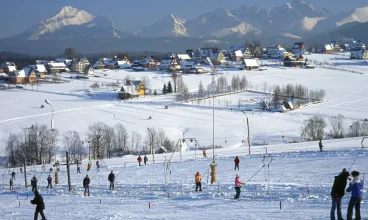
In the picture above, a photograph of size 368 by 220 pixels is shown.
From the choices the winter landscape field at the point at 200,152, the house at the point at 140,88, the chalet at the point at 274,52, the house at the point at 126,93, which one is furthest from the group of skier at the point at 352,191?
the chalet at the point at 274,52

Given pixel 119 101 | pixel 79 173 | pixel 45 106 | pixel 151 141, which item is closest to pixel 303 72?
pixel 119 101

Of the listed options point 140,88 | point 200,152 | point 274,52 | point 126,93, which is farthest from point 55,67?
point 200,152

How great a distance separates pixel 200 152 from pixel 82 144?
13.4 meters

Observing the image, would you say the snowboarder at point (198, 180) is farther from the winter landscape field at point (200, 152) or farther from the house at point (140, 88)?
the house at point (140, 88)

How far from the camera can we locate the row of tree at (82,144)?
39438 mm

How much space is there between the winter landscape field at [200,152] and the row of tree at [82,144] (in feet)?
3.49

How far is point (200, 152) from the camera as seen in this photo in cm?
3275

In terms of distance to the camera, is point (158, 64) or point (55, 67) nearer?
point (55, 67)

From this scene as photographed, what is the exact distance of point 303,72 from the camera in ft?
346

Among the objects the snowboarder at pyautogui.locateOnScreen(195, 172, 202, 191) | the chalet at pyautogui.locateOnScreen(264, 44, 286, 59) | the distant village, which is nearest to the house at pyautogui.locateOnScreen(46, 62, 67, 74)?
the distant village

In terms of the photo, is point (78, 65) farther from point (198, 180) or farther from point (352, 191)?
point (352, 191)

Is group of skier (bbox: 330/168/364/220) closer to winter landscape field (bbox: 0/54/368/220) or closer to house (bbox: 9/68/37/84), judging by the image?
winter landscape field (bbox: 0/54/368/220)

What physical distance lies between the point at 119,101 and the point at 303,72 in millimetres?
52562

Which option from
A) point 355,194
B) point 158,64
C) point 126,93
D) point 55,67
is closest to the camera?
point 355,194
